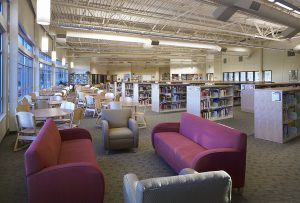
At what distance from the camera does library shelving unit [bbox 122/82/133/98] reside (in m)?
14.7

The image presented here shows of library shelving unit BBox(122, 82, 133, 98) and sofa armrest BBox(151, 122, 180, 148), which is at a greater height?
library shelving unit BBox(122, 82, 133, 98)

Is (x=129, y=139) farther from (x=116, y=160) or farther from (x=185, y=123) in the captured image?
(x=185, y=123)

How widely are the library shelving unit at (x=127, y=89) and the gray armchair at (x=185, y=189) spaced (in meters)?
12.9

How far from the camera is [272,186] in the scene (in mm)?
3623

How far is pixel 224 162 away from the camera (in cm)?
321

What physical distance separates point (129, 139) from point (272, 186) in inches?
107

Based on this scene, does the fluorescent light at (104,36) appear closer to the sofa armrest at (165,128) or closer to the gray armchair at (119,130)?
the gray armchair at (119,130)

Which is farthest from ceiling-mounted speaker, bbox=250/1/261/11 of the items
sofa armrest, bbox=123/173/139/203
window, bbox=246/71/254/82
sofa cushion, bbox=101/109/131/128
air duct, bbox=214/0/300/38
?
window, bbox=246/71/254/82

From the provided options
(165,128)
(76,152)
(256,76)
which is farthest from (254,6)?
(256,76)

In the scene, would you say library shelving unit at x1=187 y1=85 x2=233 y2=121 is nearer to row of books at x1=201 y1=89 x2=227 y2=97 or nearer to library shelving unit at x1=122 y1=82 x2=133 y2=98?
row of books at x1=201 y1=89 x2=227 y2=97

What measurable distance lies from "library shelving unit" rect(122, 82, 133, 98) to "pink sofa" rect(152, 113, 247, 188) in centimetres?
994

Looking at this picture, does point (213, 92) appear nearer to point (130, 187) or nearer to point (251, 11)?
point (251, 11)

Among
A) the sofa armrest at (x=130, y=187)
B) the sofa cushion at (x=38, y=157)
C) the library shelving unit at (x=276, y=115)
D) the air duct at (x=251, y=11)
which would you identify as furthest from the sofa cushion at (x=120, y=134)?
the air duct at (x=251, y=11)

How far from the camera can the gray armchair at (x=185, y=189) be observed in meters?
1.71
